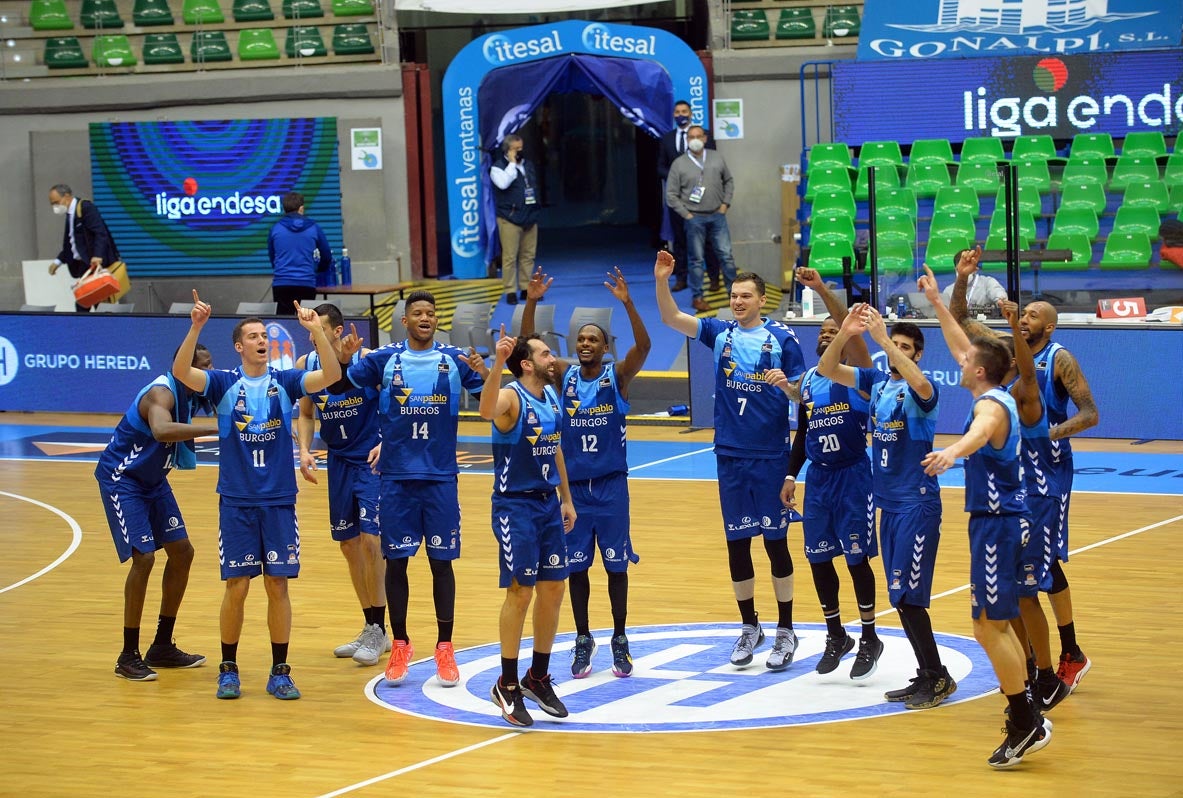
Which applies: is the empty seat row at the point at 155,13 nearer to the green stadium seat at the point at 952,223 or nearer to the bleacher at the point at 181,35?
the bleacher at the point at 181,35

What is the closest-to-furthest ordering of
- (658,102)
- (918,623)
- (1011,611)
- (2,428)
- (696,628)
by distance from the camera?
(1011,611)
(918,623)
(696,628)
(2,428)
(658,102)

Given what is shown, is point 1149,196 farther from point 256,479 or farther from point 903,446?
point 256,479

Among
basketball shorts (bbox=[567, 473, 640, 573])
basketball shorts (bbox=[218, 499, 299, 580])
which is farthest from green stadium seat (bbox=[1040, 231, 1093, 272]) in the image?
basketball shorts (bbox=[218, 499, 299, 580])

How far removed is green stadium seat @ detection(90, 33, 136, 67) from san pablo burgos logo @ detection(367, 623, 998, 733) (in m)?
17.5

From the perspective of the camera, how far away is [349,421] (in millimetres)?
9367

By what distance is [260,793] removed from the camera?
7.14 metres

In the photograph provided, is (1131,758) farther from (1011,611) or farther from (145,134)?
(145,134)

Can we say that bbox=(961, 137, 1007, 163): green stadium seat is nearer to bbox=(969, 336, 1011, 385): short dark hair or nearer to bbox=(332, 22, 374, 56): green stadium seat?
bbox=(332, 22, 374, 56): green stadium seat

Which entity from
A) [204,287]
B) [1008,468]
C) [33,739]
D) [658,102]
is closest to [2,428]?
[204,287]

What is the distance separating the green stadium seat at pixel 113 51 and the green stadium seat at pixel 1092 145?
13536 millimetres

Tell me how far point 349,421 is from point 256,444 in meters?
0.90

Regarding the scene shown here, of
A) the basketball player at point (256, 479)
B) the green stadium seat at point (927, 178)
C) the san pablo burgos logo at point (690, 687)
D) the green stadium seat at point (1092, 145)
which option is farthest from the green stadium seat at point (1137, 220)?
the basketball player at point (256, 479)

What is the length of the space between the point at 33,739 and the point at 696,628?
3796 millimetres

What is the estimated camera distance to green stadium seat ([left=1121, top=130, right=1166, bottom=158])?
20.6 metres
